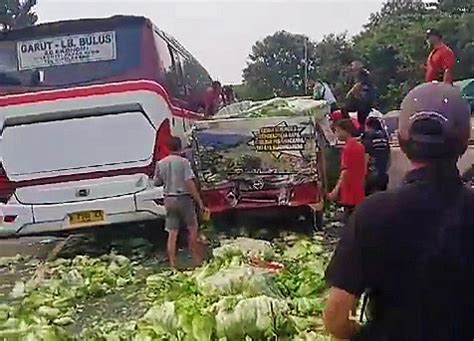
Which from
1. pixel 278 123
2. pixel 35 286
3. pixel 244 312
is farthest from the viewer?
pixel 278 123

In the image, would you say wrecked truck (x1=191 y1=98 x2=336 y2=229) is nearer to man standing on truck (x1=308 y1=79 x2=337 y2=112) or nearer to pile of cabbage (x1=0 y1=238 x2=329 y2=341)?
pile of cabbage (x1=0 y1=238 x2=329 y2=341)

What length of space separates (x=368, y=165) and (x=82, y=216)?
3.75 meters

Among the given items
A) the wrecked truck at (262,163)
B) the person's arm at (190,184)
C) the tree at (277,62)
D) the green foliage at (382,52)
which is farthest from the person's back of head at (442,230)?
the tree at (277,62)

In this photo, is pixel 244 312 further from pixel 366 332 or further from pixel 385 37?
pixel 385 37

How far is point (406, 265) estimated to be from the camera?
297cm

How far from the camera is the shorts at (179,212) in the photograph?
11422mm

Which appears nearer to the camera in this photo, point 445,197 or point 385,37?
point 445,197

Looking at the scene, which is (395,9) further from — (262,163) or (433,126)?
(433,126)

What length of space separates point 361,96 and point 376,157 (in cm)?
162

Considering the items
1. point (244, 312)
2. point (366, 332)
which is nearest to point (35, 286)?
point (244, 312)

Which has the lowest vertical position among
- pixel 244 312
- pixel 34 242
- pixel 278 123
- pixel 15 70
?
pixel 34 242

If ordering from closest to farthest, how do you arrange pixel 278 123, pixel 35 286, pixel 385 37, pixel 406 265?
pixel 406 265 → pixel 35 286 → pixel 278 123 → pixel 385 37

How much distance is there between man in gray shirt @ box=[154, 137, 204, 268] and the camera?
1136 cm

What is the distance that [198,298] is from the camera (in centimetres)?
748
